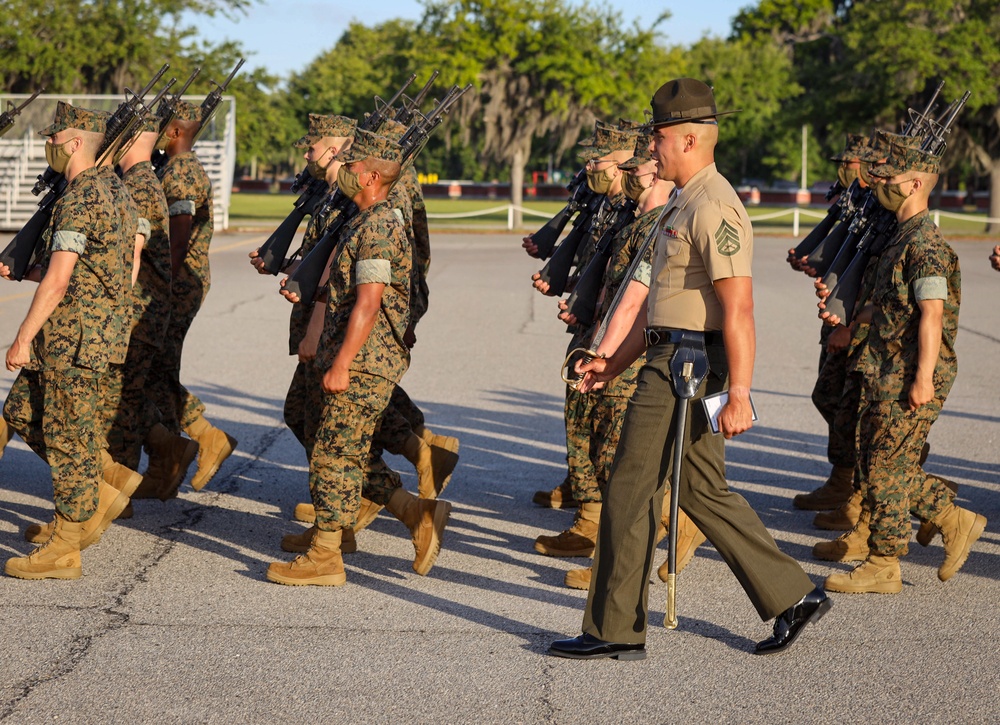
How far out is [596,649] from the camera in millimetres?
4625

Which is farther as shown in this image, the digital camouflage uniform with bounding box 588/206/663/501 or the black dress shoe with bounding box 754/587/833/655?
the digital camouflage uniform with bounding box 588/206/663/501

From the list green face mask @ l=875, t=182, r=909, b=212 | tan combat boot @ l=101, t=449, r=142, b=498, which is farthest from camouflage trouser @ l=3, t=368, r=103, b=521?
green face mask @ l=875, t=182, r=909, b=212

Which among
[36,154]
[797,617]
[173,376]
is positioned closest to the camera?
[797,617]

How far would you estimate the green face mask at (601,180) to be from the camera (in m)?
6.40

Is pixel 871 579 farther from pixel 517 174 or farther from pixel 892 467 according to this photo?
pixel 517 174

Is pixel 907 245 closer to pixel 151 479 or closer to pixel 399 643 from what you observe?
pixel 399 643

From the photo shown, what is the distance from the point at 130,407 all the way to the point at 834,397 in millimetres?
3611

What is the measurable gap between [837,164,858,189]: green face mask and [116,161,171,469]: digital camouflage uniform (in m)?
3.56

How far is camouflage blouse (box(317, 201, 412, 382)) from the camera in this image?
5.37m

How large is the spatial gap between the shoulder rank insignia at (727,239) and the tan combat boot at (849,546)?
2.26 meters

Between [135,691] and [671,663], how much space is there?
1831mm

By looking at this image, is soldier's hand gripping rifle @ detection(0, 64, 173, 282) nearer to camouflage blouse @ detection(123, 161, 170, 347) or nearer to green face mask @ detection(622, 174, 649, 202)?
camouflage blouse @ detection(123, 161, 170, 347)

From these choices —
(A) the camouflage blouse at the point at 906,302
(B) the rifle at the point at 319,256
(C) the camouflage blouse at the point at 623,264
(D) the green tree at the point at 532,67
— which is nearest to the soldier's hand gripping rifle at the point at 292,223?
(B) the rifle at the point at 319,256

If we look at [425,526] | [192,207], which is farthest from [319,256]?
[192,207]
